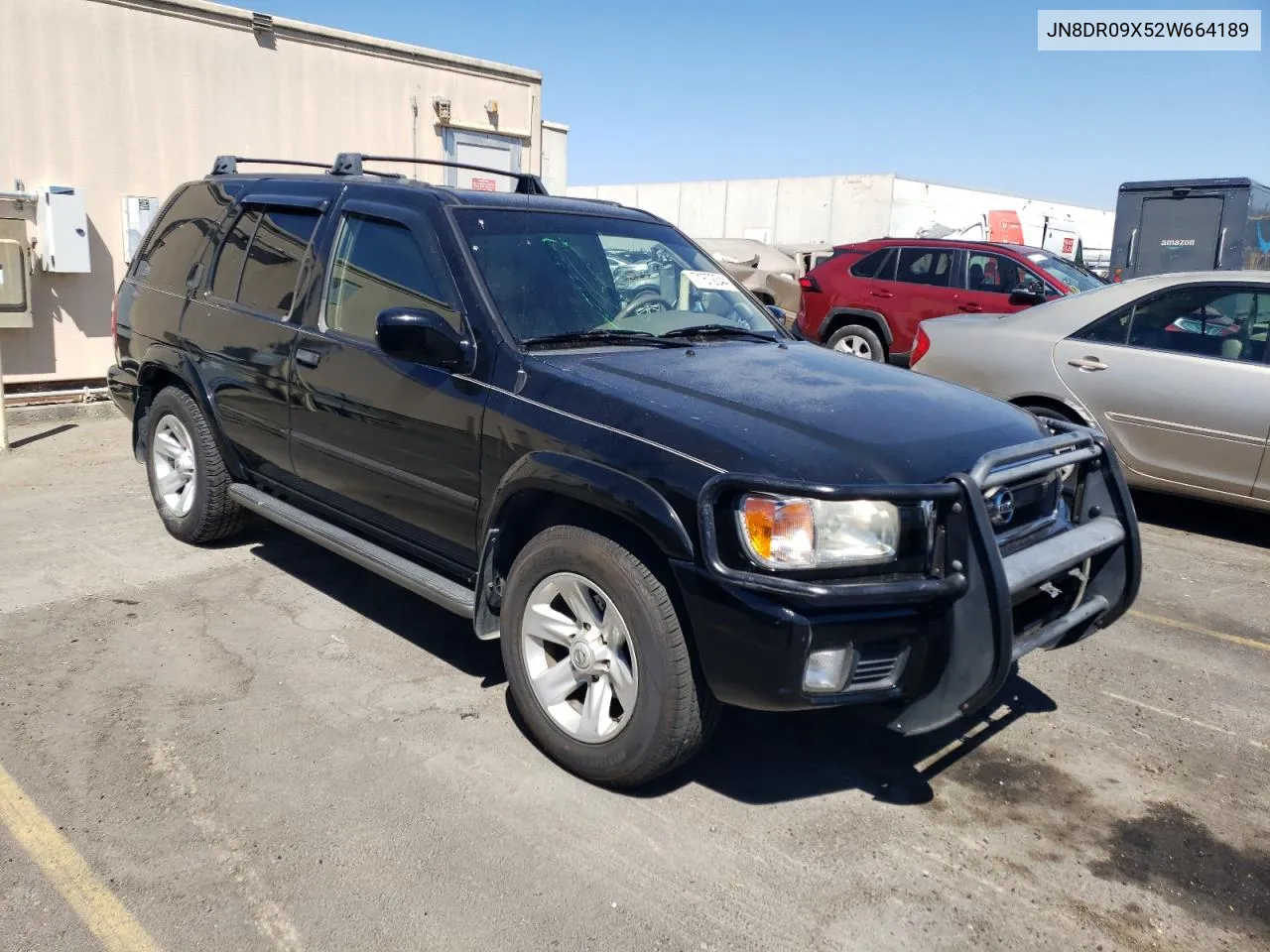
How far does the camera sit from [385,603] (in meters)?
4.88

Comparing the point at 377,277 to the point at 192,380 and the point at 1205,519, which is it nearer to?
the point at 192,380

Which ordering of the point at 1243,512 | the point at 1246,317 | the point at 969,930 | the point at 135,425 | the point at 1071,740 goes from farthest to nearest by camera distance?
the point at 1243,512 < the point at 1246,317 < the point at 135,425 < the point at 1071,740 < the point at 969,930

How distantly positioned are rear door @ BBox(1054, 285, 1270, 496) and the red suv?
409 cm

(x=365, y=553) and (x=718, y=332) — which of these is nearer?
(x=365, y=553)

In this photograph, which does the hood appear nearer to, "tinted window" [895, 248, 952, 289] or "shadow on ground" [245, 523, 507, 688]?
"shadow on ground" [245, 523, 507, 688]

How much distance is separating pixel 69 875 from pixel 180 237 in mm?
3667

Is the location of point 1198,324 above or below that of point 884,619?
above

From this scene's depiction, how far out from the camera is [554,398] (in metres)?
3.36

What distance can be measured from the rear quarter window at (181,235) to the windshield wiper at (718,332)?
99.8 inches

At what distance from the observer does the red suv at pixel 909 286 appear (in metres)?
10.9

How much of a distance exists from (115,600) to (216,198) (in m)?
2.08

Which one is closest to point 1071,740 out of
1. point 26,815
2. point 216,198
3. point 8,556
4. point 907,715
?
point 907,715

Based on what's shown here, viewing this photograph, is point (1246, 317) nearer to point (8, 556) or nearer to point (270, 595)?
point (270, 595)

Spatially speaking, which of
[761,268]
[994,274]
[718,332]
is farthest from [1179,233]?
[718,332]
